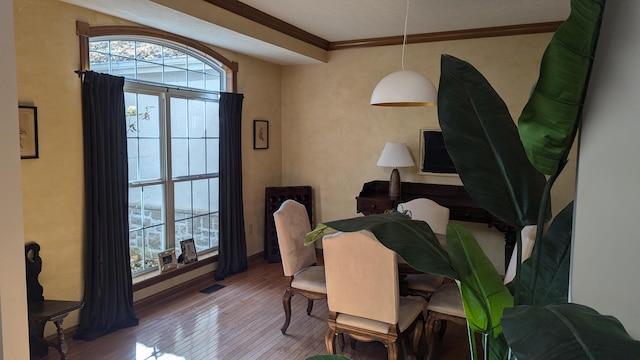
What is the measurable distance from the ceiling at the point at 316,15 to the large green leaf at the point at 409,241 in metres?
2.77

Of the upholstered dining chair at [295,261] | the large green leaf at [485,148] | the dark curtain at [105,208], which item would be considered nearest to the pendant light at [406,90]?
the upholstered dining chair at [295,261]

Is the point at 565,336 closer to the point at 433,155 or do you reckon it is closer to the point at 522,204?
the point at 522,204

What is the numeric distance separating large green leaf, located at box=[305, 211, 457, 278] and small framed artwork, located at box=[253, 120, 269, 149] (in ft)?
14.6

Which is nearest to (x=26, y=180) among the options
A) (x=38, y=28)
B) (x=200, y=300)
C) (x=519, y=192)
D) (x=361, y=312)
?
(x=38, y=28)

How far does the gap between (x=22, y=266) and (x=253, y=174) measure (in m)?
3.46

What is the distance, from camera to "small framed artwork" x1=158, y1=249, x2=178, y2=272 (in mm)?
4274

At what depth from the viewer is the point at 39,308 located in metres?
2.99

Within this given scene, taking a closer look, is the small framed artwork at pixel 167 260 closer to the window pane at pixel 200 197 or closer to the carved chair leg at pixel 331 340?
the window pane at pixel 200 197

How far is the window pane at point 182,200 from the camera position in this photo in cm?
453

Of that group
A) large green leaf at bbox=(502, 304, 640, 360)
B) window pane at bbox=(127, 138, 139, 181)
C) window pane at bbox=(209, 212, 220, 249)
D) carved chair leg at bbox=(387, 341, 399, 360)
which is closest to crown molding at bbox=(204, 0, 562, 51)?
window pane at bbox=(127, 138, 139, 181)

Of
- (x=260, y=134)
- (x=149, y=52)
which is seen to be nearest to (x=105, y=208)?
(x=149, y=52)

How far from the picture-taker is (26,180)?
3.06 metres

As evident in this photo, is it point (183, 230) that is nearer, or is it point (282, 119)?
point (183, 230)

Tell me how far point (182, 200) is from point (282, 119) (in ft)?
6.40
